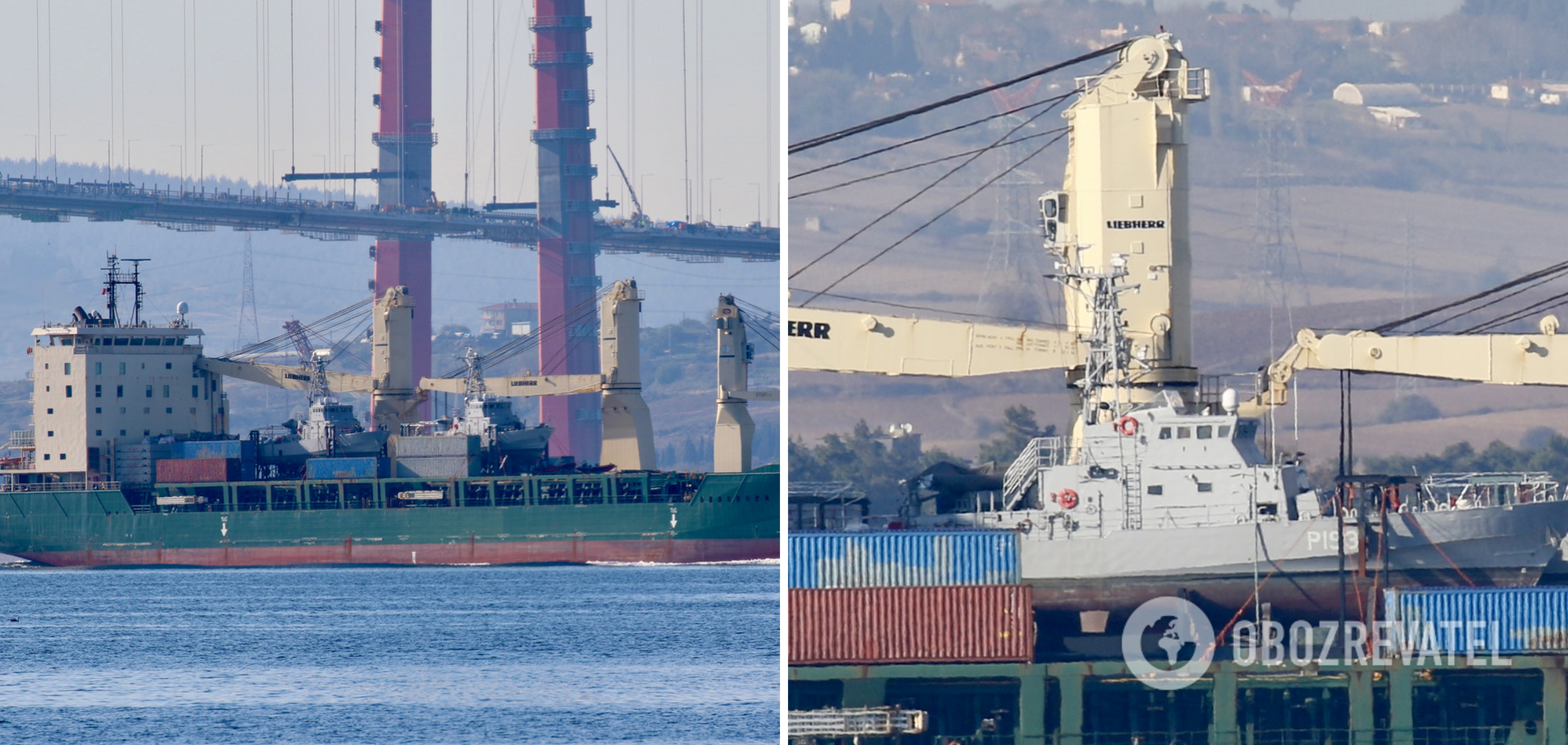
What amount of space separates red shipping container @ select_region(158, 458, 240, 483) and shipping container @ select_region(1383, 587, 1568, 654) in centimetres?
5738

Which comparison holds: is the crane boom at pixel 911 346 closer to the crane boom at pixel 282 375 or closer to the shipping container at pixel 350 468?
the shipping container at pixel 350 468

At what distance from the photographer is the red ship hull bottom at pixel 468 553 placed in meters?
78.2

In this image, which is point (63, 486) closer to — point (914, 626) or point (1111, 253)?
point (1111, 253)

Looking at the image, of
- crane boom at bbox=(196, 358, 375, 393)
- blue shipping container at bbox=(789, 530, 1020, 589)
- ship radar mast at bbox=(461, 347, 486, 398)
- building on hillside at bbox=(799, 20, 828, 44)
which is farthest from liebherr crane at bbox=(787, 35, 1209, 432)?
building on hillside at bbox=(799, 20, 828, 44)

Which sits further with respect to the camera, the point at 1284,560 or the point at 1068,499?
the point at 1068,499

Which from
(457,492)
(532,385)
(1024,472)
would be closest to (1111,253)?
(1024,472)

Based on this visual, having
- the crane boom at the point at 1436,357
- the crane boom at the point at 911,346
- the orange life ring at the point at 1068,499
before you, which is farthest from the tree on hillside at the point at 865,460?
the orange life ring at the point at 1068,499

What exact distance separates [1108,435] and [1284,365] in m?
6.18

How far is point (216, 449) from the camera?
80562 millimetres

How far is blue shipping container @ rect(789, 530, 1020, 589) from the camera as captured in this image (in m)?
32.1

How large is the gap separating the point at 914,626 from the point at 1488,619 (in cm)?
860

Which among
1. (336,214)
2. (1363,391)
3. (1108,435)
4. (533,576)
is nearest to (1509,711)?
(1108,435)

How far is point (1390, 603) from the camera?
31469mm

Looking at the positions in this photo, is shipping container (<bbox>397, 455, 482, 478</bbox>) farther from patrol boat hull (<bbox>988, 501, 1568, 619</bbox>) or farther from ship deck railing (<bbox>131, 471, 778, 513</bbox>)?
patrol boat hull (<bbox>988, 501, 1568, 619</bbox>)
